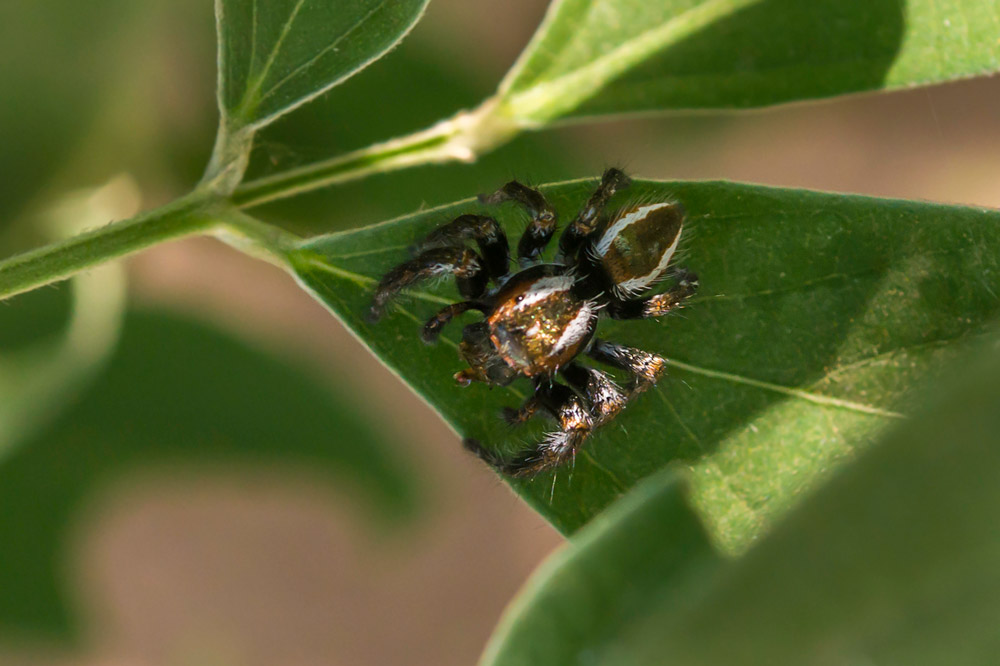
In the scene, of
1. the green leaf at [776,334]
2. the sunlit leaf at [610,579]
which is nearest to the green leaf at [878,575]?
the sunlit leaf at [610,579]

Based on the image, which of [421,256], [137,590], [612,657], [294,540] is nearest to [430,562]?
[294,540]

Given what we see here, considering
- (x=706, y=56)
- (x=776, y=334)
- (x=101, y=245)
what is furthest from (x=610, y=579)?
(x=706, y=56)

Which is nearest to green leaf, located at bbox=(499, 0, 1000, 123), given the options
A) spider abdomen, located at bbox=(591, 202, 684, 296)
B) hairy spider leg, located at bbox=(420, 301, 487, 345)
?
spider abdomen, located at bbox=(591, 202, 684, 296)

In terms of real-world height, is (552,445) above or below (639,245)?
below

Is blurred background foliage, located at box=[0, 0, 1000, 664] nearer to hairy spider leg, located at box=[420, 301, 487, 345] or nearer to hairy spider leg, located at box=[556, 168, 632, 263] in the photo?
hairy spider leg, located at box=[556, 168, 632, 263]

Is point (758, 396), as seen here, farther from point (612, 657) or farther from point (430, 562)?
point (430, 562)

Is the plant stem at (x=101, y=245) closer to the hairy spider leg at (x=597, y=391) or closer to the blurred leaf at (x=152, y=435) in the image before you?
→ the hairy spider leg at (x=597, y=391)

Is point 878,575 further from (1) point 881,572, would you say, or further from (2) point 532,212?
(2) point 532,212

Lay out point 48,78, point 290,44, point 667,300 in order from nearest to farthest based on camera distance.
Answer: point 290,44
point 667,300
point 48,78

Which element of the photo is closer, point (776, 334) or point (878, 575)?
point (878, 575)
